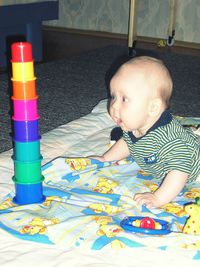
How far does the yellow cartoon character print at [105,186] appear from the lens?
1.07 meters

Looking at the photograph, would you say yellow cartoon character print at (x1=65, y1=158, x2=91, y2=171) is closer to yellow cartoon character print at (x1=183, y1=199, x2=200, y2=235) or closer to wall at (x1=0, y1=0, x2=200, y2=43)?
yellow cartoon character print at (x1=183, y1=199, x2=200, y2=235)

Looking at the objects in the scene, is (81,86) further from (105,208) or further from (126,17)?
(126,17)

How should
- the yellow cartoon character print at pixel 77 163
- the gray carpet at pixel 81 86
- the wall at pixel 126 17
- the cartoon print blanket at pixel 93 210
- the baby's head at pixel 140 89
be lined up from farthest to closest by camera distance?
the wall at pixel 126 17 < the gray carpet at pixel 81 86 < the yellow cartoon character print at pixel 77 163 < the baby's head at pixel 140 89 < the cartoon print blanket at pixel 93 210

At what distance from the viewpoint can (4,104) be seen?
72.9 inches

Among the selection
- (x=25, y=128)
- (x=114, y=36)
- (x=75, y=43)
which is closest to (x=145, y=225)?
(x=25, y=128)

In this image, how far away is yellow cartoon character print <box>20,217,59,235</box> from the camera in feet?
2.93

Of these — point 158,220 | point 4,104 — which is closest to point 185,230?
A: point 158,220

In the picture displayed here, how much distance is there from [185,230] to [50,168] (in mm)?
390

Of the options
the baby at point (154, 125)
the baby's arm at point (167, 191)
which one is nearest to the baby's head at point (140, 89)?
the baby at point (154, 125)

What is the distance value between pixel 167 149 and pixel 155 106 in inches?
3.9

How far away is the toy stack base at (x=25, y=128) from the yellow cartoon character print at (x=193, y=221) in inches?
12.4

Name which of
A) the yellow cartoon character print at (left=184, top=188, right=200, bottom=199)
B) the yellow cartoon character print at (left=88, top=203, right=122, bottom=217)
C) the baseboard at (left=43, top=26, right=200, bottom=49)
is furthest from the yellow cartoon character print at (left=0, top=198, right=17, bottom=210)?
the baseboard at (left=43, top=26, right=200, bottom=49)

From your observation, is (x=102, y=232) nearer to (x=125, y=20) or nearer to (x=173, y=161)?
(x=173, y=161)

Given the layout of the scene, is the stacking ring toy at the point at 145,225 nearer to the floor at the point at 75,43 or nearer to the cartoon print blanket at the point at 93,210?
the cartoon print blanket at the point at 93,210
